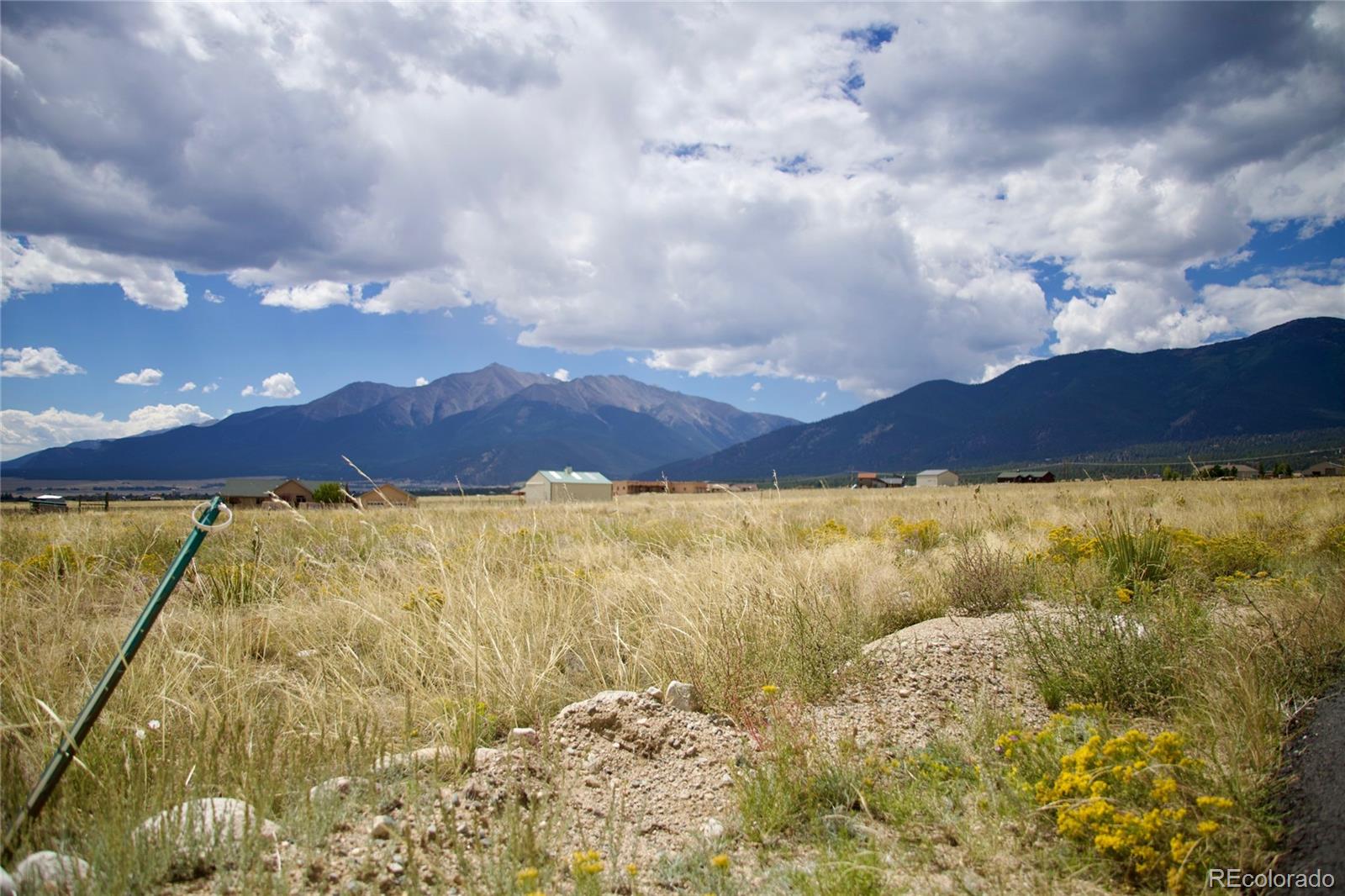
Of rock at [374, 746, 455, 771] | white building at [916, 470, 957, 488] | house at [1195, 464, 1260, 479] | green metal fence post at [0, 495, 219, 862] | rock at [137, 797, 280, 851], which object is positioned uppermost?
green metal fence post at [0, 495, 219, 862]

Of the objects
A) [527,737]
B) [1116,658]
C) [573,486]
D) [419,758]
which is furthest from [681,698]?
[573,486]

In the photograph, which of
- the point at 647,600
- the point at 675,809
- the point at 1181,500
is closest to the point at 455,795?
the point at 675,809

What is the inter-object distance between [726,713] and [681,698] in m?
0.33

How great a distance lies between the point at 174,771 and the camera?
2.80 metres

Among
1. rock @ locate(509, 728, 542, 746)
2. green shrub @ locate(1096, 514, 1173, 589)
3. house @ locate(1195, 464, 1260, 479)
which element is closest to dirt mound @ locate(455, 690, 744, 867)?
rock @ locate(509, 728, 542, 746)

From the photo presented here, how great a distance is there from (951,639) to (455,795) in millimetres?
3751

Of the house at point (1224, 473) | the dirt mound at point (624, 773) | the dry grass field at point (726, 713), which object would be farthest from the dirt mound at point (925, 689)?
the house at point (1224, 473)

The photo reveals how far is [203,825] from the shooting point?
2.44 m

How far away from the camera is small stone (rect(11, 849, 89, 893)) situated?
6.93 feet

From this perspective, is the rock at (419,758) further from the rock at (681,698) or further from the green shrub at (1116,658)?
the green shrub at (1116,658)

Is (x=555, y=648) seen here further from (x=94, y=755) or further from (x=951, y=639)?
(x=951, y=639)

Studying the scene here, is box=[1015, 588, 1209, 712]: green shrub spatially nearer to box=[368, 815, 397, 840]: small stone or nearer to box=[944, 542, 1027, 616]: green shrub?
box=[944, 542, 1027, 616]: green shrub

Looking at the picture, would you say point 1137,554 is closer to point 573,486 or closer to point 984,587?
point 984,587

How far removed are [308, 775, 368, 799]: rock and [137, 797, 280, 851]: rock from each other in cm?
21
